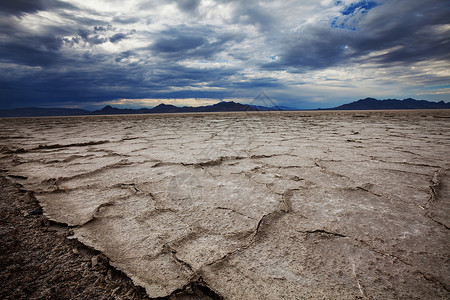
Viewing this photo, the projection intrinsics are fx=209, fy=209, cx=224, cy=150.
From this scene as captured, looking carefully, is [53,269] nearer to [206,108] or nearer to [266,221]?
[266,221]

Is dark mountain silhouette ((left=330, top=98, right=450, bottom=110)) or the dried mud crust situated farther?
dark mountain silhouette ((left=330, top=98, right=450, bottom=110))

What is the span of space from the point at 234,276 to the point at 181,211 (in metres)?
0.46

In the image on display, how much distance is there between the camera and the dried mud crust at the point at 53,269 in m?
0.58

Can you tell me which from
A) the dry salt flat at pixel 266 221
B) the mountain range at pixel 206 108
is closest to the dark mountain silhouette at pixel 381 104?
the mountain range at pixel 206 108

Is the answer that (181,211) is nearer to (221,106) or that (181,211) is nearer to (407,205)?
(407,205)

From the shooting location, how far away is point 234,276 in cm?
62

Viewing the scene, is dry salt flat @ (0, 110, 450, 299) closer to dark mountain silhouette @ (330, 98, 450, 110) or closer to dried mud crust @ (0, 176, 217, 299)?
dried mud crust @ (0, 176, 217, 299)

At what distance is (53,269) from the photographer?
67cm

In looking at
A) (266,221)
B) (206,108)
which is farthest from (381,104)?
(266,221)

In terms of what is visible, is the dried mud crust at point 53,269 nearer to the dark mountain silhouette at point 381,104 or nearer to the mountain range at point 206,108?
the mountain range at point 206,108

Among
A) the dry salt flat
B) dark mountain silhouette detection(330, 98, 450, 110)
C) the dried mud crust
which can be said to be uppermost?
dark mountain silhouette detection(330, 98, 450, 110)

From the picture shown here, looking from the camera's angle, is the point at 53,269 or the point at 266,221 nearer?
the point at 53,269

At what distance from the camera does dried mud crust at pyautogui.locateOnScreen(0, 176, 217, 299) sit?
585mm

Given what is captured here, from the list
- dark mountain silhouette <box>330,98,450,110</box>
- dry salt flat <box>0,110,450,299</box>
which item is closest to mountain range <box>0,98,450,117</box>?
dark mountain silhouette <box>330,98,450,110</box>
